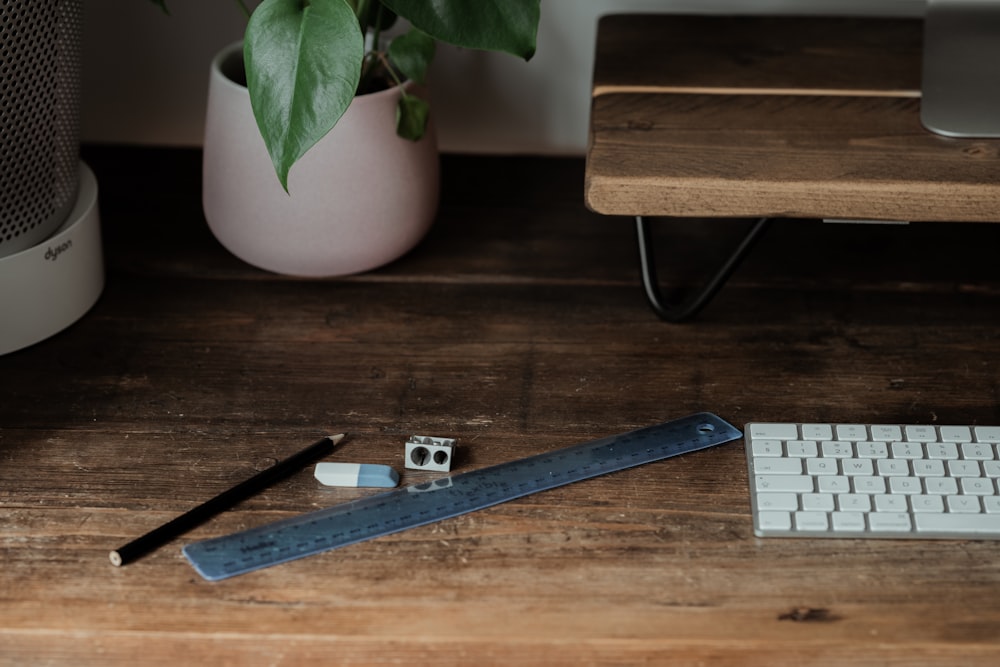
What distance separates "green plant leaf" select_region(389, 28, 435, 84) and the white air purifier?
24 cm

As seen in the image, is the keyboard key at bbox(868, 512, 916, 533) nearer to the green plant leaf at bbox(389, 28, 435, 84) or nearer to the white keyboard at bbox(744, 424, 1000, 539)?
the white keyboard at bbox(744, 424, 1000, 539)

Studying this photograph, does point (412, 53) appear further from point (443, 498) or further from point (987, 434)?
point (987, 434)

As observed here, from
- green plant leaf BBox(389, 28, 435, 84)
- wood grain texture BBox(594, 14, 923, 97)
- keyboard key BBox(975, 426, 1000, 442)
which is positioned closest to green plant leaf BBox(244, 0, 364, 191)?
green plant leaf BBox(389, 28, 435, 84)

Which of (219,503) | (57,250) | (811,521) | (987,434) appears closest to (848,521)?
(811,521)

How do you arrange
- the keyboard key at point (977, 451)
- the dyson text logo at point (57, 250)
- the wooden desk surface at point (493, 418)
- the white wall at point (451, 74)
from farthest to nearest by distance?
the white wall at point (451, 74), the dyson text logo at point (57, 250), the keyboard key at point (977, 451), the wooden desk surface at point (493, 418)

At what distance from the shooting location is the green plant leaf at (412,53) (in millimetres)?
875

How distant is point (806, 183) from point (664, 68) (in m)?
0.23

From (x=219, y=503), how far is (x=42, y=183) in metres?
0.31

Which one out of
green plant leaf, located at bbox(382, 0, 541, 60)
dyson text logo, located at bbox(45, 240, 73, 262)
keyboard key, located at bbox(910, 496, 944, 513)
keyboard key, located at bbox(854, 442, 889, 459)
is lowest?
keyboard key, located at bbox(854, 442, 889, 459)

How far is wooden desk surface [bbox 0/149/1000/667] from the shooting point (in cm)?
64

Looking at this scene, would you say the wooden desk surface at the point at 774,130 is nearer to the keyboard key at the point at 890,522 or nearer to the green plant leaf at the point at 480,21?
the green plant leaf at the point at 480,21

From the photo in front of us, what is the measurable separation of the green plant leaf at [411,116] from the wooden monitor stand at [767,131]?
0.14 m

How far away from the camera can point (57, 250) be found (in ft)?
2.85

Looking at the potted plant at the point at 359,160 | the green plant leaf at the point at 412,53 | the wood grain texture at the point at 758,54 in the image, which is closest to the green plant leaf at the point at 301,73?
the potted plant at the point at 359,160
